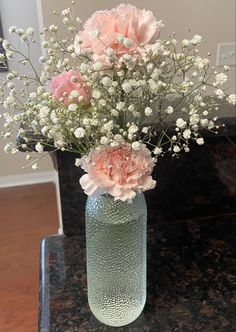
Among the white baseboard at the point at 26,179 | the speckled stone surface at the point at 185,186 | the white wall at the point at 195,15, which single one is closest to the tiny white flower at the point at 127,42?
the speckled stone surface at the point at 185,186

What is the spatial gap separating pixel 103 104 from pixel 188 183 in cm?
56

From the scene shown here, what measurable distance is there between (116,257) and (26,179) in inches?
92.3

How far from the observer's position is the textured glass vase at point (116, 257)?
70cm

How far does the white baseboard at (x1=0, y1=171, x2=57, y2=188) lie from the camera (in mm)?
2879

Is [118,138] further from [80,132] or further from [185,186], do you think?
[185,186]

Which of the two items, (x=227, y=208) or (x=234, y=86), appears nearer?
(x=227, y=208)

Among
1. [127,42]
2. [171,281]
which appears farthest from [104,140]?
[171,281]

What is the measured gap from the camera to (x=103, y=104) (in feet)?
1.86

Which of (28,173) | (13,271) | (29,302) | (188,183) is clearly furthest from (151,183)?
(28,173)

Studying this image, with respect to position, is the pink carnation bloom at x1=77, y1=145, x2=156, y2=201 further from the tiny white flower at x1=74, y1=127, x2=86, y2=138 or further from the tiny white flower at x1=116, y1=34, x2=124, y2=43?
the tiny white flower at x1=116, y1=34, x2=124, y2=43

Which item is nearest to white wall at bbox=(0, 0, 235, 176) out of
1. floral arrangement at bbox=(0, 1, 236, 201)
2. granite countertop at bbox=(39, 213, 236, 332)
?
granite countertop at bbox=(39, 213, 236, 332)

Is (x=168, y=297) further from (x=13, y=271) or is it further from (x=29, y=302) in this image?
(x=13, y=271)

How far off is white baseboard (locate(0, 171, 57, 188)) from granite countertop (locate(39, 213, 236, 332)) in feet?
6.38

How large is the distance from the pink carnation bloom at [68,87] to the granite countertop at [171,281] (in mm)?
467
